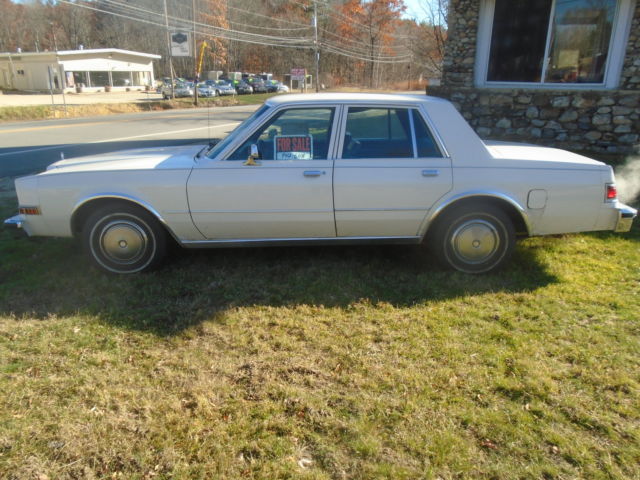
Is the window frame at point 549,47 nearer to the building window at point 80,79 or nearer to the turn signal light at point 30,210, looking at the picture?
the turn signal light at point 30,210

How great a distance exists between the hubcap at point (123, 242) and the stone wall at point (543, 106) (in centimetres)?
812

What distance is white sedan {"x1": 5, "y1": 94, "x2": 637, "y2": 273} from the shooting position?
13.9 feet

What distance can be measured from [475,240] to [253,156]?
6.73ft

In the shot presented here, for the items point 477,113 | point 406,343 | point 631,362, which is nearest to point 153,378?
point 406,343

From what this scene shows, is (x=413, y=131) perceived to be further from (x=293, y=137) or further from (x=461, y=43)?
(x=461, y=43)

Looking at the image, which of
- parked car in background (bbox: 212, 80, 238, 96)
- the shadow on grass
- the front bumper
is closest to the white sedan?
the front bumper

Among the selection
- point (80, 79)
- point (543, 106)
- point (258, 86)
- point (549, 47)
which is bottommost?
point (543, 106)

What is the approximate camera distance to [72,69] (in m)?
51.0

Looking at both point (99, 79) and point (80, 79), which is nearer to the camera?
point (80, 79)

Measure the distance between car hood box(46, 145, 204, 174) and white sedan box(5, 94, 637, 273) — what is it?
1.1 inches

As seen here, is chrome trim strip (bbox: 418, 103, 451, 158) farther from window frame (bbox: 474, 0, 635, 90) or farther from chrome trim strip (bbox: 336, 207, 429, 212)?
window frame (bbox: 474, 0, 635, 90)

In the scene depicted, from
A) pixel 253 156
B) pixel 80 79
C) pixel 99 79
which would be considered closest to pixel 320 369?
pixel 253 156

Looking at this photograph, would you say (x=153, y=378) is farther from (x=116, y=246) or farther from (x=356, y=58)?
(x=356, y=58)

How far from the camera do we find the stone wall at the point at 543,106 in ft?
30.0
